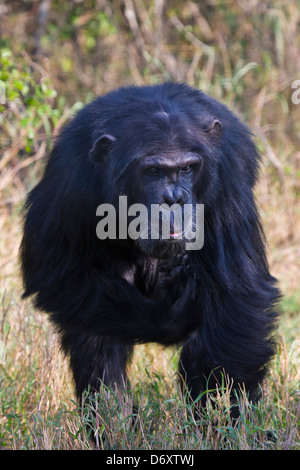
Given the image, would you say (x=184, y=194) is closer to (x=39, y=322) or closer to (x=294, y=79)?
(x=39, y=322)

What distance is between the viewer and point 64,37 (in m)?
11.2

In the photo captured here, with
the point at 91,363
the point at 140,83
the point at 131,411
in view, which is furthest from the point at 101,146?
the point at 140,83

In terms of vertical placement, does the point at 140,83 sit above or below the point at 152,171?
above

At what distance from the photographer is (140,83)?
9203 mm

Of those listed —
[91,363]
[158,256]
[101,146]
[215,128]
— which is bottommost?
[91,363]

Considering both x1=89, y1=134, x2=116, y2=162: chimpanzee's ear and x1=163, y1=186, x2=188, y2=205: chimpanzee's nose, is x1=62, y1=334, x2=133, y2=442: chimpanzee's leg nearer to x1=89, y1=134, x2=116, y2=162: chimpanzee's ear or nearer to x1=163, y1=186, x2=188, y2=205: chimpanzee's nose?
x1=163, y1=186, x2=188, y2=205: chimpanzee's nose

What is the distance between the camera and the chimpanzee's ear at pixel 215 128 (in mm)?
4495

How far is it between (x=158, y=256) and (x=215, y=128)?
85 centimetres

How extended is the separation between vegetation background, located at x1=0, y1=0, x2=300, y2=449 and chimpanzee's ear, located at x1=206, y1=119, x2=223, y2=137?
2.55 feet

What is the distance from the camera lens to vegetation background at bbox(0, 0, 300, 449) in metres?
4.22

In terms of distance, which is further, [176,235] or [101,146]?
[101,146]

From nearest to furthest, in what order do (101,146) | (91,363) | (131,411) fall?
(131,411) → (101,146) → (91,363)

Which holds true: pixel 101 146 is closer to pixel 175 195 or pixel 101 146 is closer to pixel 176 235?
pixel 175 195

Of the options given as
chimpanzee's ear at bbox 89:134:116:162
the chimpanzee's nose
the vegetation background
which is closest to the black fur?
chimpanzee's ear at bbox 89:134:116:162
